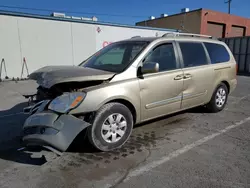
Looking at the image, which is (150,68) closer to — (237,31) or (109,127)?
(109,127)

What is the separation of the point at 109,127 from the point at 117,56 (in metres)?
1.58

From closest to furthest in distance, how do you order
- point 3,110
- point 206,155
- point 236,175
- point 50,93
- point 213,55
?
1. point 236,175
2. point 206,155
3. point 50,93
4. point 213,55
5. point 3,110

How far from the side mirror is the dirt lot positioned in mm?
1211

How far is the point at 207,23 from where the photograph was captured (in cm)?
2548

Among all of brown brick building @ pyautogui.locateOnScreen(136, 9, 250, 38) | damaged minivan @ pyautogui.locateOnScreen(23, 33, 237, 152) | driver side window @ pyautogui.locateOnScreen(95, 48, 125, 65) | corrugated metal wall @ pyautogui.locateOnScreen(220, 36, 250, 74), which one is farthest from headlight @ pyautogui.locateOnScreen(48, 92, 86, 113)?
brown brick building @ pyautogui.locateOnScreen(136, 9, 250, 38)

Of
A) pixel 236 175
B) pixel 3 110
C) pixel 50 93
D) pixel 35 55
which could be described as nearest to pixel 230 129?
pixel 236 175

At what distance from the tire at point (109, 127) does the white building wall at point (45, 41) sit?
10.6 metres

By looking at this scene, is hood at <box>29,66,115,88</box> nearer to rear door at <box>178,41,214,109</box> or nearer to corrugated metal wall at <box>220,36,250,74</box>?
rear door at <box>178,41,214,109</box>

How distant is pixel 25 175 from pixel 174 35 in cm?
362

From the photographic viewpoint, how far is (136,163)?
2916 mm

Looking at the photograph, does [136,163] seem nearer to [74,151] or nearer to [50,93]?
[74,151]

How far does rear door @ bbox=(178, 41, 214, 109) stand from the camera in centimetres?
420

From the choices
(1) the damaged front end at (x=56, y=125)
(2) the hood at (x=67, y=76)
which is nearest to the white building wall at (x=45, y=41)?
(2) the hood at (x=67, y=76)

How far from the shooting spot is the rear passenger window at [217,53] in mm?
4836
